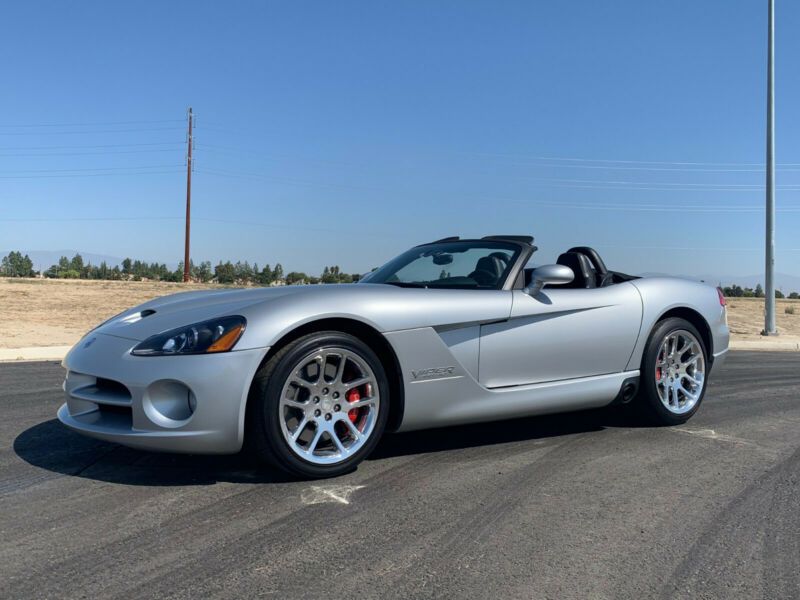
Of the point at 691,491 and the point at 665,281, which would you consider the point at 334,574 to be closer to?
the point at 691,491

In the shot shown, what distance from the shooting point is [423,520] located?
10.0ft

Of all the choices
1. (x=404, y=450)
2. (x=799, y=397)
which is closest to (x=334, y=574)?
(x=404, y=450)

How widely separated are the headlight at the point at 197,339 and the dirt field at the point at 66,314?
867 centimetres

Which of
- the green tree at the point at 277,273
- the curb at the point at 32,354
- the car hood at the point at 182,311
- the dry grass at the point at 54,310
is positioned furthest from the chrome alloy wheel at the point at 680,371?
the green tree at the point at 277,273

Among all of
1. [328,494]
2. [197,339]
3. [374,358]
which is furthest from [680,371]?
[197,339]

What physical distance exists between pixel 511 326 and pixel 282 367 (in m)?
1.49

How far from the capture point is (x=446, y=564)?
2.60 m

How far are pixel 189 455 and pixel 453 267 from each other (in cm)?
209

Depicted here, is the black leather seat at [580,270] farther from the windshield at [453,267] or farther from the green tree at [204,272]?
the green tree at [204,272]

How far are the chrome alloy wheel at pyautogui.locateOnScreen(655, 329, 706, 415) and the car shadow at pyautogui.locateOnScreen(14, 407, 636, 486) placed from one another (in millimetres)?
366

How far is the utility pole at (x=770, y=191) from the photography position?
16.0 metres

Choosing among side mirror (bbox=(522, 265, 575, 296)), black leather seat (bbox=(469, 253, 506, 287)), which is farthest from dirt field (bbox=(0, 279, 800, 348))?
side mirror (bbox=(522, 265, 575, 296))

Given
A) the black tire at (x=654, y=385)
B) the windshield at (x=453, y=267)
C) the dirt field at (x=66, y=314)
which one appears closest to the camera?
the windshield at (x=453, y=267)

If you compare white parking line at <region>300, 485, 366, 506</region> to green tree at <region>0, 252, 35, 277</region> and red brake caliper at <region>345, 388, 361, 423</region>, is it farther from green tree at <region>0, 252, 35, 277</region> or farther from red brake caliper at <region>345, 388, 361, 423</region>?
green tree at <region>0, 252, 35, 277</region>
